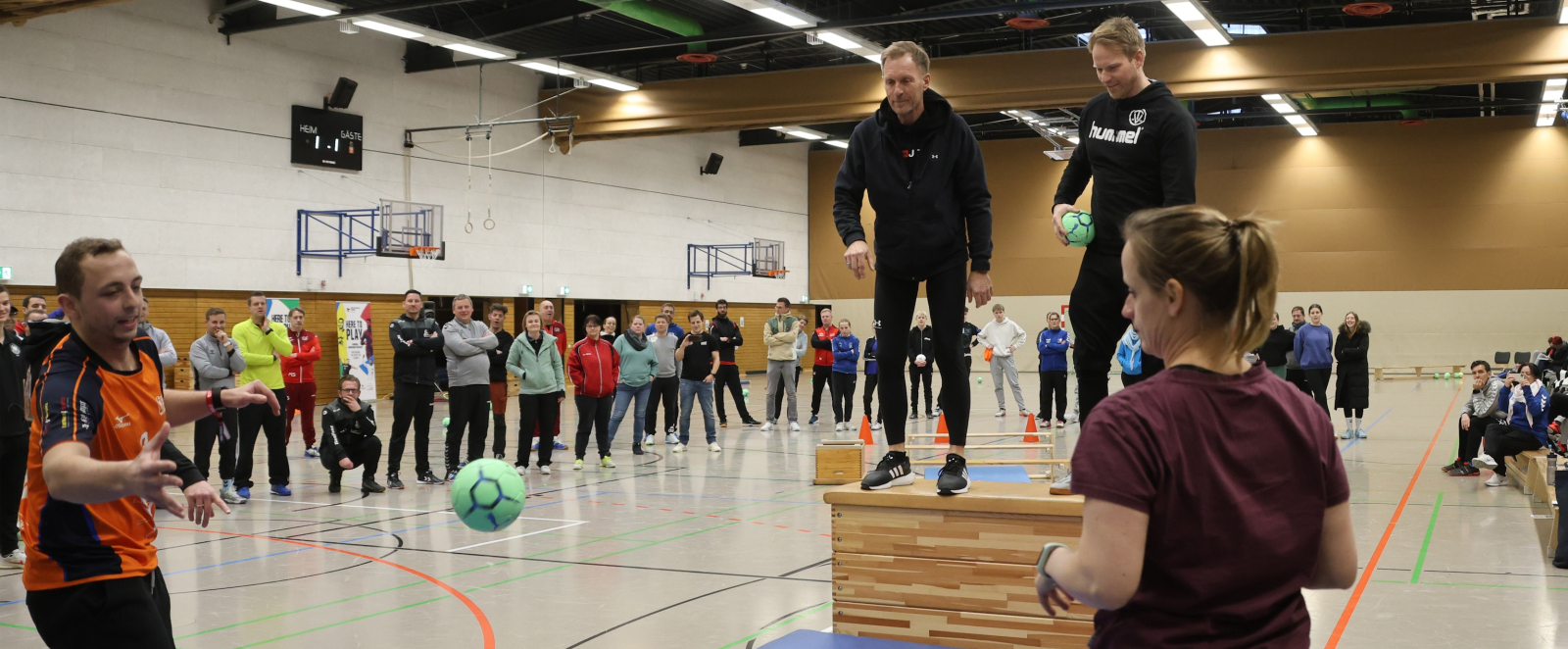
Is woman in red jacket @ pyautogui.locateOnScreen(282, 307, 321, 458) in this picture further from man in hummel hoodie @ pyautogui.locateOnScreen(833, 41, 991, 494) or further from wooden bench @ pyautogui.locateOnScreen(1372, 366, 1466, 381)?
wooden bench @ pyautogui.locateOnScreen(1372, 366, 1466, 381)

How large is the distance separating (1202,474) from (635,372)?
11485 mm

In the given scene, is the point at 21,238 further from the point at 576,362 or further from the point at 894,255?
the point at 894,255

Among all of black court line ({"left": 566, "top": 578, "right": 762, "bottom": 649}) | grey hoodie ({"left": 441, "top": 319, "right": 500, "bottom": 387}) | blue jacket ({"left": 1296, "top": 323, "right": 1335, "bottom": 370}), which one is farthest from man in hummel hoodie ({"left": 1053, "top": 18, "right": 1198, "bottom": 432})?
blue jacket ({"left": 1296, "top": 323, "right": 1335, "bottom": 370})

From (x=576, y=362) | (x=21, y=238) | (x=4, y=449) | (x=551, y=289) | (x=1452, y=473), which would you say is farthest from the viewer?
(x=551, y=289)

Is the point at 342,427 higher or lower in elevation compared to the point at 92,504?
lower

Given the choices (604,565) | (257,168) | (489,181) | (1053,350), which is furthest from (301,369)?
(489,181)

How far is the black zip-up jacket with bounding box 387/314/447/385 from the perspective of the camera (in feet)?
→ 34.1

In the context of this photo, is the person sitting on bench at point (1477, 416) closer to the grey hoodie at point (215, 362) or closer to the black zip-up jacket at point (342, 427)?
the black zip-up jacket at point (342, 427)

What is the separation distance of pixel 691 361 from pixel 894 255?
9.71m

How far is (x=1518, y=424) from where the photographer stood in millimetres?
10070

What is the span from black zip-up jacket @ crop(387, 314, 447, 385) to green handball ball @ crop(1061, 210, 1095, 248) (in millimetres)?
7725

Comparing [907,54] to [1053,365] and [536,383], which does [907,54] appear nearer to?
[536,383]

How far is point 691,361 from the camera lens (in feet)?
46.1

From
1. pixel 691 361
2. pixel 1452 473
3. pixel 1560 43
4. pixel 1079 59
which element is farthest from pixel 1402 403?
pixel 691 361
